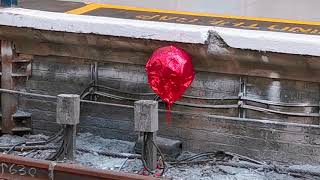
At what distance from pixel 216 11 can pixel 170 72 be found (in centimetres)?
284

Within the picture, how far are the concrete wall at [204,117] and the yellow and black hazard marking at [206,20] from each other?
0.75 meters

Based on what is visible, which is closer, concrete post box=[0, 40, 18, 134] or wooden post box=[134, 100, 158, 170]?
wooden post box=[134, 100, 158, 170]

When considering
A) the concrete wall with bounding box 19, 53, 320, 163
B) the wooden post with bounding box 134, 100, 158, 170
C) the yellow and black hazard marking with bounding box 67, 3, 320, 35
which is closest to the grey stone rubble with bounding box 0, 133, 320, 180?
the concrete wall with bounding box 19, 53, 320, 163

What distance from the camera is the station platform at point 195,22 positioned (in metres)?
6.06

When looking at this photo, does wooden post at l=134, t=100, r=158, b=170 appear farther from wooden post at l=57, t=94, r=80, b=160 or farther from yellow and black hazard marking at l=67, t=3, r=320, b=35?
yellow and black hazard marking at l=67, t=3, r=320, b=35

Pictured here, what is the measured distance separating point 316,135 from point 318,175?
437 mm

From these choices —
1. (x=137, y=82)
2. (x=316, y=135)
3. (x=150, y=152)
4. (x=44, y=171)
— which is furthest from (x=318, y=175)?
(x=44, y=171)

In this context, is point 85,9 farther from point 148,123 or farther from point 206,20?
point 148,123

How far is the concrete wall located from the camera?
6.25 meters

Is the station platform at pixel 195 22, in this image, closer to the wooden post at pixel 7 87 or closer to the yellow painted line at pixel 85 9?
the yellow painted line at pixel 85 9

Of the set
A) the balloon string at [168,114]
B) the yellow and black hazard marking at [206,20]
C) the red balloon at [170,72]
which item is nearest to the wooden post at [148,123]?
the red balloon at [170,72]

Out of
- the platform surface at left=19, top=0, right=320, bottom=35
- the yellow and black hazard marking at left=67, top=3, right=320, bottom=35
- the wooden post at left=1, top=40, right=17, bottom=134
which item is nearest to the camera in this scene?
the yellow and black hazard marking at left=67, top=3, right=320, bottom=35

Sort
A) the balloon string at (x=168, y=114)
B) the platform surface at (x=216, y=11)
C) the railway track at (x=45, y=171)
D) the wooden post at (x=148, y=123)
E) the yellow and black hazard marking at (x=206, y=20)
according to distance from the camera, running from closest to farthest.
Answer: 1. the railway track at (x=45, y=171)
2. the wooden post at (x=148, y=123)
3. the balloon string at (x=168, y=114)
4. the yellow and black hazard marking at (x=206, y=20)
5. the platform surface at (x=216, y=11)

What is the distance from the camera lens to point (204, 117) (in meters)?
6.58
